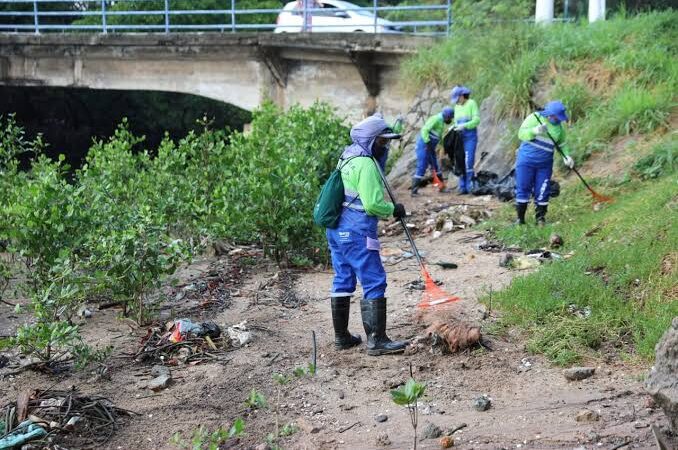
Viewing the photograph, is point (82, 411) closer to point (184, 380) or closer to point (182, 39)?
point (184, 380)

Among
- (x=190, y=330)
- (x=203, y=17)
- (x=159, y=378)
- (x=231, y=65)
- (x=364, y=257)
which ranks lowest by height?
(x=159, y=378)

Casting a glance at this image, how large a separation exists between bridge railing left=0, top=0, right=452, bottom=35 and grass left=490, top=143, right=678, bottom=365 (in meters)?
11.5

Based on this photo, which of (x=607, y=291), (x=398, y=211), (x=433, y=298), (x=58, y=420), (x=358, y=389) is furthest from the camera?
(x=433, y=298)

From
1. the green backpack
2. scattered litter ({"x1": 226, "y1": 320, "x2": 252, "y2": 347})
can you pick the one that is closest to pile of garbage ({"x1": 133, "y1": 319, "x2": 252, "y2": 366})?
scattered litter ({"x1": 226, "y1": 320, "x2": 252, "y2": 347})

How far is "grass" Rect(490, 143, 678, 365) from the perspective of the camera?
21.4 ft

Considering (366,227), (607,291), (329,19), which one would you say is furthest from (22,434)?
(329,19)

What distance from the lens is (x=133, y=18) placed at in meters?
29.6

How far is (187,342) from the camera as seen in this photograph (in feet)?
24.0

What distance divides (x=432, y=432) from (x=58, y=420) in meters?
2.42

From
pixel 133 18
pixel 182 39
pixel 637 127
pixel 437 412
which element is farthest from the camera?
pixel 133 18

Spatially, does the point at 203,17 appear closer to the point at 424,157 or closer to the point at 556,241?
the point at 424,157

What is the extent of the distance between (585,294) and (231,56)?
16749mm

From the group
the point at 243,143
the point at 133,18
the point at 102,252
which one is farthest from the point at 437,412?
the point at 133,18

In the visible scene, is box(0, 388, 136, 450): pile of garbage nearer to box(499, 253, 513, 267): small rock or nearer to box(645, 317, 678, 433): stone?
box(645, 317, 678, 433): stone
